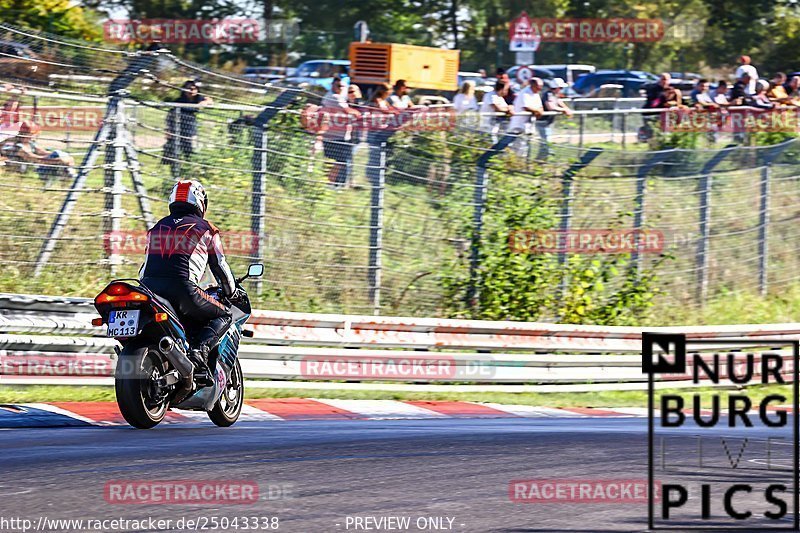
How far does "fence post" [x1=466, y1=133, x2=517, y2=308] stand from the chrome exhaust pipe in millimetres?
6593

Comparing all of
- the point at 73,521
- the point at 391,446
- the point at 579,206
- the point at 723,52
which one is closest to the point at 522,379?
the point at 579,206

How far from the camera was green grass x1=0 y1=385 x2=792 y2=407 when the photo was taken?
10.5m

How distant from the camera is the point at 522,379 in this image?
42.6 feet

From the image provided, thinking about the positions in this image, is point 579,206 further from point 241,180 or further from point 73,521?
point 73,521

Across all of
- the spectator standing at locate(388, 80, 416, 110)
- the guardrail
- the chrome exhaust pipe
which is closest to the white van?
the spectator standing at locate(388, 80, 416, 110)

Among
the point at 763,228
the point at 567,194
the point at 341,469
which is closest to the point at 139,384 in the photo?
the point at 341,469

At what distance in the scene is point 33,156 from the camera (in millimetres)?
12227

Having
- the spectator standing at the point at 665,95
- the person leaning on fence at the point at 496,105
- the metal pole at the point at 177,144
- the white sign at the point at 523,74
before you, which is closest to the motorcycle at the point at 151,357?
the metal pole at the point at 177,144

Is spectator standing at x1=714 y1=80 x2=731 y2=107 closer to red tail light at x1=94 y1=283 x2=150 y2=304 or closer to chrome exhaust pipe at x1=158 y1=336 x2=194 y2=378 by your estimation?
chrome exhaust pipe at x1=158 y1=336 x2=194 y2=378

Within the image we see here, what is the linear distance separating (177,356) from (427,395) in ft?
14.2

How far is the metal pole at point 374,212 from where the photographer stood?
13773mm

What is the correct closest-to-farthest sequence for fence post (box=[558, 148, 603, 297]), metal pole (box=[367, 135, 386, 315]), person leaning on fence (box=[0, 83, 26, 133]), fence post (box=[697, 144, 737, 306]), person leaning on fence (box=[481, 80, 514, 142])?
person leaning on fence (box=[0, 83, 26, 133]) < metal pole (box=[367, 135, 386, 315]) < fence post (box=[558, 148, 603, 297]) < person leaning on fence (box=[481, 80, 514, 142]) < fence post (box=[697, 144, 737, 306])

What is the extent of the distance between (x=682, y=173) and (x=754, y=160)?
1.33 metres

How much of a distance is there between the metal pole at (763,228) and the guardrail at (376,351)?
3025 mm
